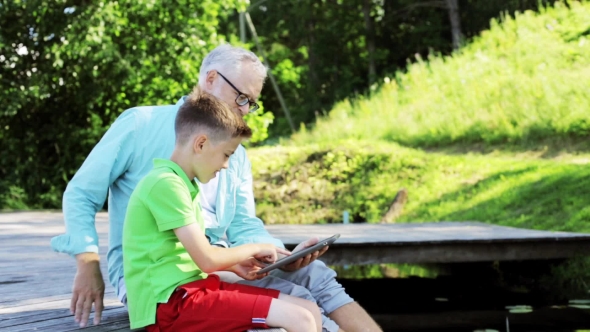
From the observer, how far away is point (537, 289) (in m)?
7.77

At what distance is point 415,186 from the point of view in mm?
12180

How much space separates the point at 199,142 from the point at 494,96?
1259 centimetres

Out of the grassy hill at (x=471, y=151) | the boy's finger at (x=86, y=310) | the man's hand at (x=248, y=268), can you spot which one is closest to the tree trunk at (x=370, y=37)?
the grassy hill at (x=471, y=151)

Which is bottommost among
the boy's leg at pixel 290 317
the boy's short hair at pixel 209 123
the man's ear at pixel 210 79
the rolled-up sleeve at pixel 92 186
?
the boy's leg at pixel 290 317

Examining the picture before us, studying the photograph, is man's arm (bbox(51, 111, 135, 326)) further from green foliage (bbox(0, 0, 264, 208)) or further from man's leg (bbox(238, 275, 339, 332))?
green foliage (bbox(0, 0, 264, 208))

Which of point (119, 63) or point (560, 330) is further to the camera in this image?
point (119, 63)

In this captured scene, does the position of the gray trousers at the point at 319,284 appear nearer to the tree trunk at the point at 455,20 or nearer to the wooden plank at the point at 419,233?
the wooden plank at the point at 419,233

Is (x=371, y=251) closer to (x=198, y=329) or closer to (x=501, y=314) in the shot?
(x=501, y=314)

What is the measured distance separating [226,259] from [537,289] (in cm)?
539

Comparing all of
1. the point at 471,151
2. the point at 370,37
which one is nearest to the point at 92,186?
the point at 471,151

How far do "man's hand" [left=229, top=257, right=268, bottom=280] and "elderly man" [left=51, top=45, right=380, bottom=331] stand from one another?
0.23 meters

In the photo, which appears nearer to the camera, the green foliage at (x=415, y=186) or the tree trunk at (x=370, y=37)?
the green foliage at (x=415, y=186)

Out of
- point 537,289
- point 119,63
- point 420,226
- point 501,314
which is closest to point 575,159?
point 420,226

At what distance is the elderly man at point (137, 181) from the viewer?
3.11 metres
